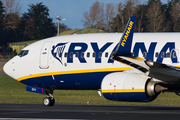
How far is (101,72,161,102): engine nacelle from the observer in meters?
16.6

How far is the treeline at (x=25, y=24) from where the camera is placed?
11430cm

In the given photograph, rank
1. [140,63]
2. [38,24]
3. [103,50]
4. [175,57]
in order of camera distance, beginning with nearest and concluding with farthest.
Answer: [140,63]
[175,57]
[103,50]
[38,24]

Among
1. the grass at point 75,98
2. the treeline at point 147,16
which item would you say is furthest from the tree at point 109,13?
the grass at point 75,98

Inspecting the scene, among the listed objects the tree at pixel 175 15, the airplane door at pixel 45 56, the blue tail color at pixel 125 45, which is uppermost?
the tree at pixel 175 15

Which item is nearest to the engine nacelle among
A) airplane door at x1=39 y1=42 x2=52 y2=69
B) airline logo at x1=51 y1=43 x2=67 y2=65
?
airline logo at x1=51 y1=43 x2=67 y2=65

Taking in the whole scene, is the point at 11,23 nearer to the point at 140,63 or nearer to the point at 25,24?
the point at 25,24

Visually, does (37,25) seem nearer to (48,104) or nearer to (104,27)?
(104,27)

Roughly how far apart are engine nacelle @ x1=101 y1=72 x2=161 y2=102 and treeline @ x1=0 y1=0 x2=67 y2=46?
9746cm

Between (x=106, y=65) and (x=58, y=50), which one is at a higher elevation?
(x=58, y=50)

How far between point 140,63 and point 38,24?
361 feet

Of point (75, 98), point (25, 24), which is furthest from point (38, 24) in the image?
point (75, 98)

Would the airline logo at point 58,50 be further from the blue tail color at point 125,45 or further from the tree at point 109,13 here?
the tree at point 109,13

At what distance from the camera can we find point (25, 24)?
408ft

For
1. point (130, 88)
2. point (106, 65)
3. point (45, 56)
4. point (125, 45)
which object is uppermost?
point (125, 45)
